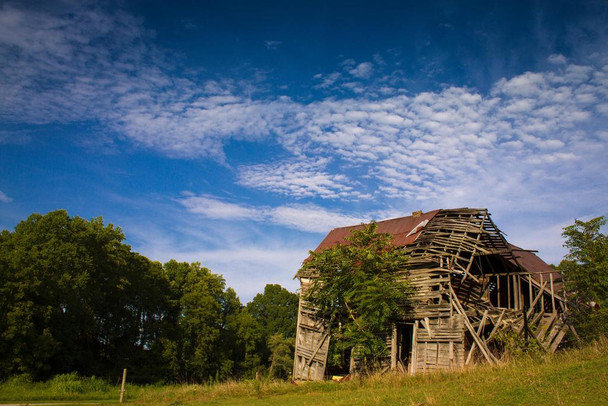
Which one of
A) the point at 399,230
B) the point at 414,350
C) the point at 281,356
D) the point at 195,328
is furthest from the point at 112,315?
the point at 414,350

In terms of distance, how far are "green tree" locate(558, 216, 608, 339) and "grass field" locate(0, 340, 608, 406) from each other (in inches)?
238

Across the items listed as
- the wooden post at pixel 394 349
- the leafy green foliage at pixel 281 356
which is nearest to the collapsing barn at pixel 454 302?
the wooden post at pixel 394 349

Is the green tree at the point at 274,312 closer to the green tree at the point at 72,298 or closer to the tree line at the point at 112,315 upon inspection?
the tree line at the point at 112,315

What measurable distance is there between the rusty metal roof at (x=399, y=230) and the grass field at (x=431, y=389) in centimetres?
1025

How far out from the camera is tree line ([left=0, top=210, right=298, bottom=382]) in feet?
81.8

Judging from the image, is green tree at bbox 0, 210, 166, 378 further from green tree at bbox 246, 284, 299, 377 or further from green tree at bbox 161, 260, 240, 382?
green tree at bbox 246, 284, 299, 377

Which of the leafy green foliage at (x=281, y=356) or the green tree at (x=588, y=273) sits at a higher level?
the green tree at (x=588, y=273)

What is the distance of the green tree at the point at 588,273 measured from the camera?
21109 mm

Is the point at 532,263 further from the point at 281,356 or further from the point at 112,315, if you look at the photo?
the point at 112,315

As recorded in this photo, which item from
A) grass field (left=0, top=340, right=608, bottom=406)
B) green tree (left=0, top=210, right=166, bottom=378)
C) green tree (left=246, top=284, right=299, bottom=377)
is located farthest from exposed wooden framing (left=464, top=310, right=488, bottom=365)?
green tree (left=246, top=284, right=299, bottom=377)

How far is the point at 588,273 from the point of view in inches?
863

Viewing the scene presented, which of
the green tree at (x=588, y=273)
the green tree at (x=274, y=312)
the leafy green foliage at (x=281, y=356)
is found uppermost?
the green tree at (x=588, y=273)

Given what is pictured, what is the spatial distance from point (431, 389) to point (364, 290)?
9.92 metres

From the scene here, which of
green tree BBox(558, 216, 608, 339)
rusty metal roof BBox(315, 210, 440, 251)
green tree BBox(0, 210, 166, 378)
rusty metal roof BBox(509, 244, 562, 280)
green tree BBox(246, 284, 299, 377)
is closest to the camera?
green tree BBox(558, 216, 608, 339)
